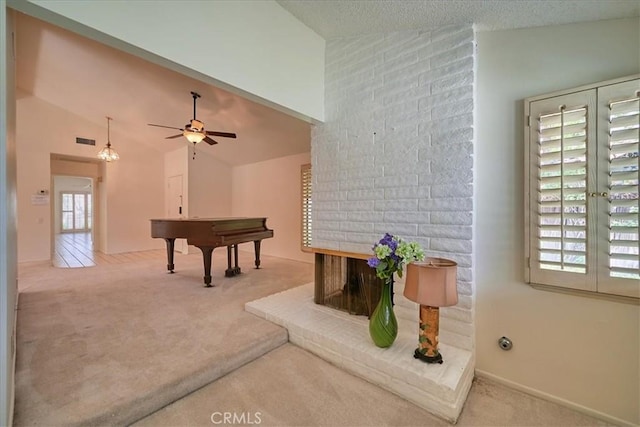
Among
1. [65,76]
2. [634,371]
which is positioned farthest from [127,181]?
[634,371]

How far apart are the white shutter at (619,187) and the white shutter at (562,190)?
5 cm

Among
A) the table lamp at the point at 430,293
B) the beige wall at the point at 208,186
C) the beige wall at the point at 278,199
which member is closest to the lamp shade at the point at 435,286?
the table lamp at the point at 430,293

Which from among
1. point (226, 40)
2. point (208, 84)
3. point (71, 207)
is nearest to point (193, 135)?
point (208, 84)

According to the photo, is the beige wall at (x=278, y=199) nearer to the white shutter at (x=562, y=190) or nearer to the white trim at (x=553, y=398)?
the white trim at (x=553, y=398)

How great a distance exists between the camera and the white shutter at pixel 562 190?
1601mm

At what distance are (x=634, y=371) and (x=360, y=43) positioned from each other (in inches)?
123

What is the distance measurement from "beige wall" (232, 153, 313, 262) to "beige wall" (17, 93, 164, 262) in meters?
2.48

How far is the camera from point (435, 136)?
6.82ft

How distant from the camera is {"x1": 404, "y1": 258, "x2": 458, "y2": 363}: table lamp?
168cm

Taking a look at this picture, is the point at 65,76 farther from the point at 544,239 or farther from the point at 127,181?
the point at 544,239

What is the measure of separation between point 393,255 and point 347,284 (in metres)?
0.98

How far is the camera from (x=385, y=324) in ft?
6.31

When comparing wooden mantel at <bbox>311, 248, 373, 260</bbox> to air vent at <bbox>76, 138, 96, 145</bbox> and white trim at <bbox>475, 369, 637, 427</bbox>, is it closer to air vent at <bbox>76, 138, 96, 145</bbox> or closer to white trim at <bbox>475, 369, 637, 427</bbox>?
white trim at <bbox>475, 369, 637, 427</bbox>

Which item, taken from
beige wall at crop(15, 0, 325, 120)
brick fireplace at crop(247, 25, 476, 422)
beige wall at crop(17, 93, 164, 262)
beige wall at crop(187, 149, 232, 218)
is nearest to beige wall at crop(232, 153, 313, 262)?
beige wall at crop(187, 149, 232, 218)
